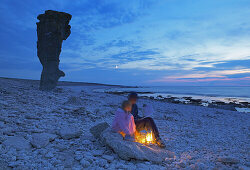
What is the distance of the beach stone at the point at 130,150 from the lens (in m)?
4.41

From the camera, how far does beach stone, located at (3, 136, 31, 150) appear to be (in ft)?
14.0

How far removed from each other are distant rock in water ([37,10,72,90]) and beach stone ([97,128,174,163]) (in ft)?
48.9

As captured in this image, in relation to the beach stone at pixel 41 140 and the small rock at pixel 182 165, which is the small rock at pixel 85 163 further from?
the small rock at pixel 182 165

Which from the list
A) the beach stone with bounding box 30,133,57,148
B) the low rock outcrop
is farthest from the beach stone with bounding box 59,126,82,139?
the low rock outcrop

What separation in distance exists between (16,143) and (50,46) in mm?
15294

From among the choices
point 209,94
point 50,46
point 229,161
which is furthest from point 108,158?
point 209,94

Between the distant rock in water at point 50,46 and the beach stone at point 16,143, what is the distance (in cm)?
1419

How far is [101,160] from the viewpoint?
4.25 m

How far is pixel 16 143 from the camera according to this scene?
4395 millimetres

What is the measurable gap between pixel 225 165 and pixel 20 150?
5.10 meters

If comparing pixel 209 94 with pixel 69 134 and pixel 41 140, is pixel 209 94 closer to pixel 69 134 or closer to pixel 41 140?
pixel 69 134

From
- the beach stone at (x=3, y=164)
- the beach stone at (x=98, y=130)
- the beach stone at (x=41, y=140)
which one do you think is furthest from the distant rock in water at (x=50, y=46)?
the beach stone at (x=3, y=164)

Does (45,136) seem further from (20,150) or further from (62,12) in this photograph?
(62,12)

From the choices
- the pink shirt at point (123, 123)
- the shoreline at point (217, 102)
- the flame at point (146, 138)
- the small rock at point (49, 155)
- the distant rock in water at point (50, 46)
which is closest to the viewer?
the small rock at point (49, 155)
